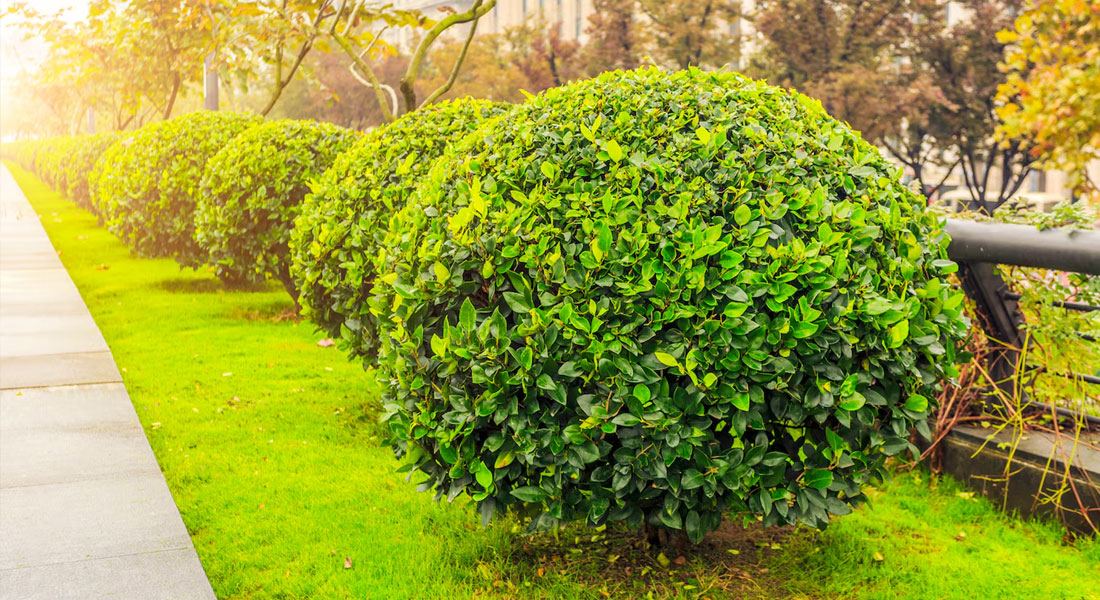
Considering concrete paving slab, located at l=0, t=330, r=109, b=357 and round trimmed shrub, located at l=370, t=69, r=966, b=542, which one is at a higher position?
round trimmed shrub, located at l=370, t=69, r=966, b=542

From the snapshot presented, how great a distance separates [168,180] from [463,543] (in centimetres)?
831

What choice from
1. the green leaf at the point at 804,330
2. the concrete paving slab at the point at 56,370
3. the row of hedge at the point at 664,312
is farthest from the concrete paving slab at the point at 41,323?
the green leaf at the point at 804,330

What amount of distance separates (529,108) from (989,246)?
208 cm

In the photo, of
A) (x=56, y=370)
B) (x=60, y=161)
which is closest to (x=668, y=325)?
(x=56, y=370)

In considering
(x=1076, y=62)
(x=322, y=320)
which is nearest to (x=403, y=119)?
(x=322, y=320)

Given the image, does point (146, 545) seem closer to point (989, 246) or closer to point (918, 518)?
point (918, 518)

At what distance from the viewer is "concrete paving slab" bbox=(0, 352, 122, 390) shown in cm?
621

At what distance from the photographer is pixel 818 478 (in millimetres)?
3160

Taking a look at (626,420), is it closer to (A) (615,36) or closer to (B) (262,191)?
(B) (262,191)

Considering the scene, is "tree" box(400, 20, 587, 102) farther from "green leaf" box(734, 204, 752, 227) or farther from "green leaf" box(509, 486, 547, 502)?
"green leaf" box(509, 486, 547, 502)

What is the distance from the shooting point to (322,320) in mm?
5910

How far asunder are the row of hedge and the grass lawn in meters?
0.46

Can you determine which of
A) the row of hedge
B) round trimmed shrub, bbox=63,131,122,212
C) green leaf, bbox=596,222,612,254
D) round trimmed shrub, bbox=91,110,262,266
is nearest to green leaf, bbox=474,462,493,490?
the row of hedge

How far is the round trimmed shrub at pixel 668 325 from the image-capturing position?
3035 mm
